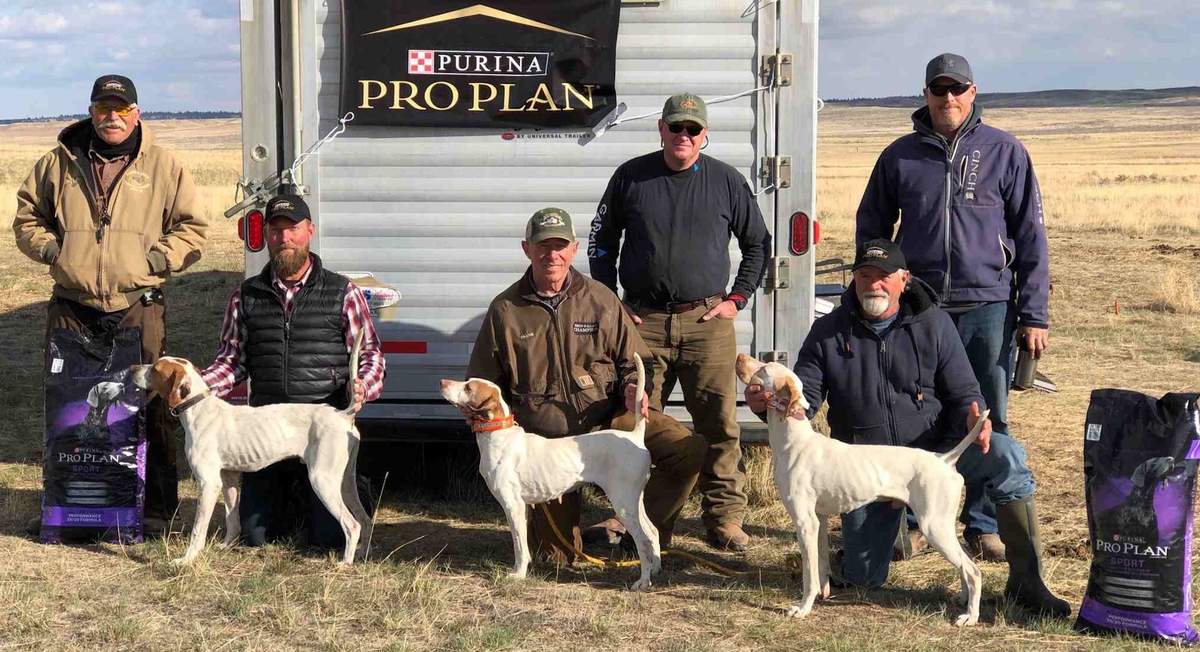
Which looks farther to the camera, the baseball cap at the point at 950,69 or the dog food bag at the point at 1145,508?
the baseball cap at the point at 950,69

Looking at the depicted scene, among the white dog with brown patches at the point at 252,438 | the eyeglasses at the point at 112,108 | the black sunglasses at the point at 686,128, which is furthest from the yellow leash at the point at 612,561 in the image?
the eyeglasses at the point at 112,108

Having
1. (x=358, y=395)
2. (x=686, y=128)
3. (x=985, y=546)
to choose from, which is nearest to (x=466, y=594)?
(x=358, y=395)

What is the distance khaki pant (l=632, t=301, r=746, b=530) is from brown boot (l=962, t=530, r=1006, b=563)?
3.25 ft

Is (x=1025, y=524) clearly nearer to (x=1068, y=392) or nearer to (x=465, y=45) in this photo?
(x=465, y=45)

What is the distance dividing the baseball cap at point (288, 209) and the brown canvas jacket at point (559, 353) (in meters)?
0.86

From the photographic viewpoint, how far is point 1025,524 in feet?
15.9

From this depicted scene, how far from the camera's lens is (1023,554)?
4.85m

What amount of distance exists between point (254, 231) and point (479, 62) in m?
1.28

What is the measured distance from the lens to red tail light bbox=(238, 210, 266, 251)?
6.10 meters

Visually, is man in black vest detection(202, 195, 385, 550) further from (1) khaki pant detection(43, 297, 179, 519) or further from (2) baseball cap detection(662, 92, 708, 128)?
(2) baseball cap detection(662, 92, 708, 128)

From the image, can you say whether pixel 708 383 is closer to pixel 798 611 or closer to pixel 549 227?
pixel 549 227

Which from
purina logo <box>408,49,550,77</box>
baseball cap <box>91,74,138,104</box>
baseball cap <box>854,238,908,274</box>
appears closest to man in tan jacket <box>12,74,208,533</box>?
baseball cap <box>91,74,138,104</box>

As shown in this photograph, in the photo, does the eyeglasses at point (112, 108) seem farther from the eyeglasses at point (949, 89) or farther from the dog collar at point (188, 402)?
the eyeglasses at point (949, 89)

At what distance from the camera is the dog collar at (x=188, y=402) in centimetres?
529
